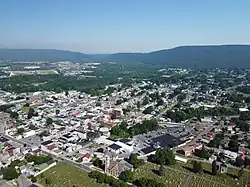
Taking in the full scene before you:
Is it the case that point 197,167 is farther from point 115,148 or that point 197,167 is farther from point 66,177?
point 66,177

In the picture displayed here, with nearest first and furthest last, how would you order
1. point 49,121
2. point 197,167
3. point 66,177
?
point 66,177 → point 197,167 → point 49,121

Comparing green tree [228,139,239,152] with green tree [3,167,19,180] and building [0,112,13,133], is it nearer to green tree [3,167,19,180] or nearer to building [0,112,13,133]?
green tree [3,167,19,180]

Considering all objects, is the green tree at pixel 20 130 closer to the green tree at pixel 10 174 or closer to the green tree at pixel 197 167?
the green tree at pixel 10 174

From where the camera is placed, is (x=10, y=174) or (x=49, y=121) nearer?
(x=10, y=174)

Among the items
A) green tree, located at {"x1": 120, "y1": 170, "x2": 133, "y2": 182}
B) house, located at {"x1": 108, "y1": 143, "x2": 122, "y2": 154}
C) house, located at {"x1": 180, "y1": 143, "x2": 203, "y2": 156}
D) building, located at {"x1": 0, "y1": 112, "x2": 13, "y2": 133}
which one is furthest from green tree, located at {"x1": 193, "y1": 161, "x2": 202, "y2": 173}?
building, located at {"x1": 0, "y1": 112, "x2": 13, "y2": 133}

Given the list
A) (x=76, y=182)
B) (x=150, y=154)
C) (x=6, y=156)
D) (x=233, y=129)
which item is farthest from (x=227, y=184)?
(x=6, y=156)

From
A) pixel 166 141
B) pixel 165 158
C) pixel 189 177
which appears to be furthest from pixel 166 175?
pixel 166 141
